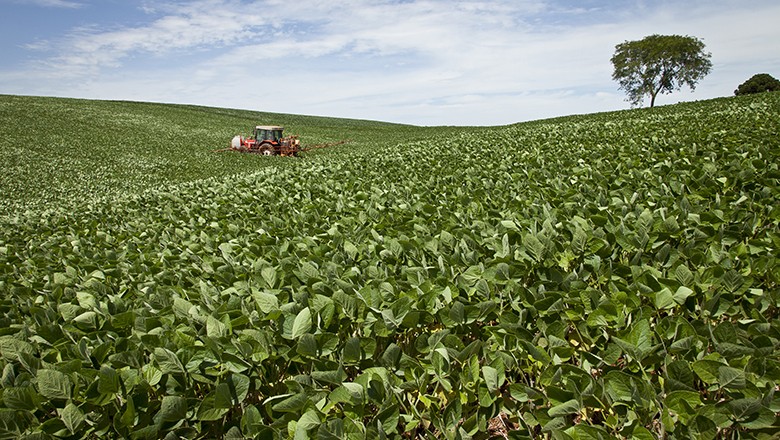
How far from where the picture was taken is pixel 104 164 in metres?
28.6

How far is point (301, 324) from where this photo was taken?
2.58m

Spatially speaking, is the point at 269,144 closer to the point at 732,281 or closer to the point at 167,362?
the point at 167,362

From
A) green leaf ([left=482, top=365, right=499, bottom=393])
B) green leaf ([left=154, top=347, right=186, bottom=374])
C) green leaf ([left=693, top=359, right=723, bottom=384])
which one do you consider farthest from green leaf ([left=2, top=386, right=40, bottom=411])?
green leaf ([left=693, top=359, right=723, bottom=384])

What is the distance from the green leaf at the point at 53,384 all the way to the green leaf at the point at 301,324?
1132mm

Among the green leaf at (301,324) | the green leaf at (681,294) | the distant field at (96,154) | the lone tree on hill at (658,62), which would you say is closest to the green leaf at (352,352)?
the green leaf at (301,324)

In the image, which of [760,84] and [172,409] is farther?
[760,84]

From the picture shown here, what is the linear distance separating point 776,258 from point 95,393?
14.2 ft

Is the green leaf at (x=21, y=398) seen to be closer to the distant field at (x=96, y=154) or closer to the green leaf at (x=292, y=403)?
the green leaf at (x=292, y=403)

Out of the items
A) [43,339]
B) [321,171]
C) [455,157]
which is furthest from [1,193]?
[43,339]

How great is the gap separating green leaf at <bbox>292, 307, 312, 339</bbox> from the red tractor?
31.3 meters

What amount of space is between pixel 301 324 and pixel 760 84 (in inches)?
3202

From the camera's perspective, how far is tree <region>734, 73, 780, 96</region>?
60.2 meters

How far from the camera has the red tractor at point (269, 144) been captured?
33.1 meters

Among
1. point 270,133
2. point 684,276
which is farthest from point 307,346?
point 270,133
